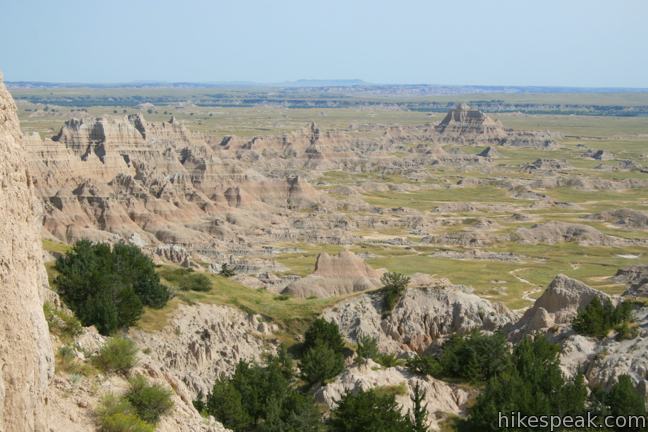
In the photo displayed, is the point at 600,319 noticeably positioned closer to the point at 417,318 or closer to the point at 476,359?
the point at 476,359

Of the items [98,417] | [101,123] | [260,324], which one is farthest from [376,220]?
[98,417]

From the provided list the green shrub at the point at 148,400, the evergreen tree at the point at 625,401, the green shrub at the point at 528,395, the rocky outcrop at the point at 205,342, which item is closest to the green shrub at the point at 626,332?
the green shrub at the point at 528,395

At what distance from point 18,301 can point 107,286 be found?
2063 cm

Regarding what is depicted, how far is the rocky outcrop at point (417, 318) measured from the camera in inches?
1726

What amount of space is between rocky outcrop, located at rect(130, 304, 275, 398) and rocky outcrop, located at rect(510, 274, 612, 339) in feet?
43.7

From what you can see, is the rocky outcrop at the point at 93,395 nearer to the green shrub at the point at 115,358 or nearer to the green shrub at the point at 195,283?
the green shrub at the point at 115,358

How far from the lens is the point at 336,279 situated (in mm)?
59438

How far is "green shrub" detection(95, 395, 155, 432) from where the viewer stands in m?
18.1

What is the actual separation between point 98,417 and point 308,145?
168717 mm

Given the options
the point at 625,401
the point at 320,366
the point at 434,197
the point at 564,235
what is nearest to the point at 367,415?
the point at 320,366

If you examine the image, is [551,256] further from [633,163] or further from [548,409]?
[633,163]

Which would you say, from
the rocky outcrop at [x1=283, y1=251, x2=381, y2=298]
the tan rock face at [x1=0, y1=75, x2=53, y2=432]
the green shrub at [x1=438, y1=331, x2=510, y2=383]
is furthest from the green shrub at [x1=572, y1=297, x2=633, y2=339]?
the tan rock face at [x1=0, y1=75, x2=53, y2=432]

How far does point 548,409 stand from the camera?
87.9ft

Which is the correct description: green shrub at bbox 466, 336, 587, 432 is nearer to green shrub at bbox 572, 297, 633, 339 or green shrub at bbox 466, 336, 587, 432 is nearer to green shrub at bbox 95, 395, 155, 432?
green shrub at bbox 572, 297, 633, 339
